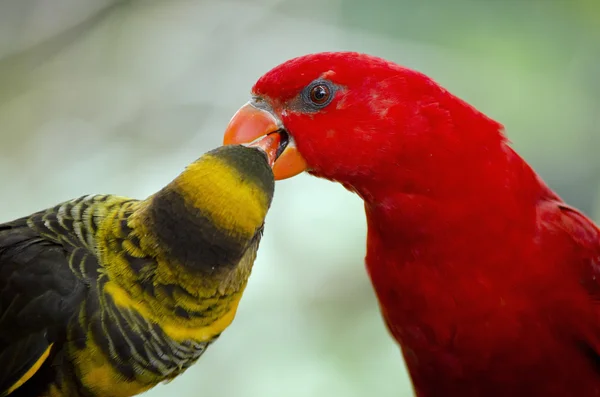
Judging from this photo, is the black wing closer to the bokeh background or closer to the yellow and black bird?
the yellow and black bird

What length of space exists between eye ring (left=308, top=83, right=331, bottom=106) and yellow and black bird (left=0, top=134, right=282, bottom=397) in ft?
0.49

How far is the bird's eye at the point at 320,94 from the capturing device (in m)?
1.04

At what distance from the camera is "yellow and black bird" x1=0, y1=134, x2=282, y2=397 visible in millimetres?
899

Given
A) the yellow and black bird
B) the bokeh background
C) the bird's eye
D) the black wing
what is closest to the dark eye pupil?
the bird's eye

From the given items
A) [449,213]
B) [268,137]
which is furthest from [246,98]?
[449,213]

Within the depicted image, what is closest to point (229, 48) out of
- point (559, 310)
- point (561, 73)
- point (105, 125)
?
point (105, 125)

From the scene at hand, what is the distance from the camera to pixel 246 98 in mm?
2424

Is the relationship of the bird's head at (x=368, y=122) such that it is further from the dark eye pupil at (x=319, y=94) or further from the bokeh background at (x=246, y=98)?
the bokeh background at (x=246, y=98)

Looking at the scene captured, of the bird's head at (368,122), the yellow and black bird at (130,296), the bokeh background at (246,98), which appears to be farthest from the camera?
the bokeh background at (246,98)

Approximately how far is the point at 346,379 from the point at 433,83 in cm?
140

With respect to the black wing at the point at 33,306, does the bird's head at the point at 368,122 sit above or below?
above

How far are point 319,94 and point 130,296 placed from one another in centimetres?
42

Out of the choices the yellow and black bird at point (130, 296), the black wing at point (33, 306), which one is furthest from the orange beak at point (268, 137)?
the black wing at point (33, 306)

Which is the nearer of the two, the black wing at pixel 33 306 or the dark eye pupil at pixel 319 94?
the black wing at pixel 33 306
